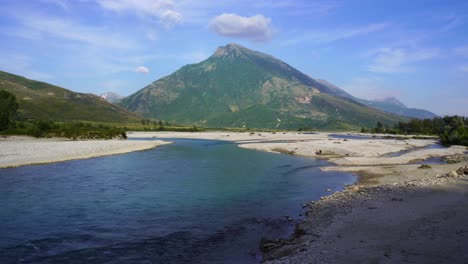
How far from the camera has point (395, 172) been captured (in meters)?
50.6

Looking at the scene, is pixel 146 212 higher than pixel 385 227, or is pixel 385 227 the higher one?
pixel 385 227

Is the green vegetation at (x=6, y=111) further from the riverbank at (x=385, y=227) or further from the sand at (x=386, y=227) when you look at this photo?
the riverbank at (x=385, y=227)

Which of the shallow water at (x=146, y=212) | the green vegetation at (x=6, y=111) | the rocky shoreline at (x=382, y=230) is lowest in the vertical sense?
the shallow water at (x=146, y=212)

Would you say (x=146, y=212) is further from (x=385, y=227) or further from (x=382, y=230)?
(x=385, y=227)

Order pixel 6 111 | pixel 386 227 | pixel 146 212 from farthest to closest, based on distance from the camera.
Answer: pixel 6 111, pixel 146 212, pixel 386 227

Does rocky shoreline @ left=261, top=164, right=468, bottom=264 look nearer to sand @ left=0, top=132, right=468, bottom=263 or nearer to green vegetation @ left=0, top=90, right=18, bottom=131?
sand @ left=0, top=132, right=468, bottom=263

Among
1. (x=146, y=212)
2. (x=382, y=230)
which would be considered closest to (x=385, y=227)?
(x=382, y=230)

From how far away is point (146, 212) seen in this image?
31.1 meters

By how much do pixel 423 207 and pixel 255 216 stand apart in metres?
13.9

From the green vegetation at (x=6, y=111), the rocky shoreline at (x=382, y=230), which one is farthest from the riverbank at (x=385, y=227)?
the green vegetation at (x=6, y=111)

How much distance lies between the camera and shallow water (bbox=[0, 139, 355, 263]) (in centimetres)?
2162

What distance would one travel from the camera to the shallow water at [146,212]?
21625 mm

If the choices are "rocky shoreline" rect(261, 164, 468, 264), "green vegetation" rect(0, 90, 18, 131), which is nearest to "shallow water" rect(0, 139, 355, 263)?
"rocky shoreline" rect(261, 164, 468, 264)

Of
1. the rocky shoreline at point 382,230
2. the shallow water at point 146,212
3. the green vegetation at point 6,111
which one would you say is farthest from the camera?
the green vegetation at point 6,111
